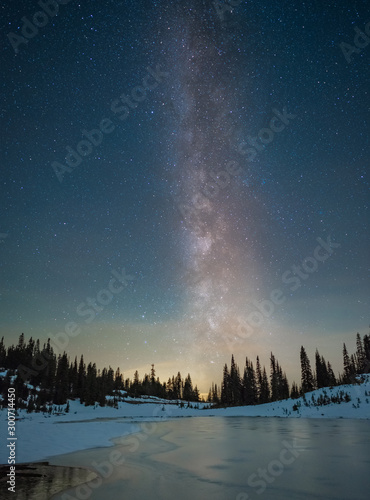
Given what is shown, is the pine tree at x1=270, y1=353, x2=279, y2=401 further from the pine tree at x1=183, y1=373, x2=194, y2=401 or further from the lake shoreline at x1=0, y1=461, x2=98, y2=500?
the lake shoreline at x1=0, y1=461, x2=98, y2=500

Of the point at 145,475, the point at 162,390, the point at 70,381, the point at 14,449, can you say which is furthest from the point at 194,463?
the point at 162,390

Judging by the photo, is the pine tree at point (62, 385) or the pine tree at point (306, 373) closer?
the pine tree at point (62, 385)

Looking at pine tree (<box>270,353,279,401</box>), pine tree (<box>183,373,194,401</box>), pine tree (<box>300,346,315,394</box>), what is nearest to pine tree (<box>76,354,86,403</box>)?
pine tree (<box>270,353,279,401</box>)

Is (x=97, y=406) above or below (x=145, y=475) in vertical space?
below

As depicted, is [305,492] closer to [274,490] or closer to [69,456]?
[274,490]

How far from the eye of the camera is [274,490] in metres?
6.30

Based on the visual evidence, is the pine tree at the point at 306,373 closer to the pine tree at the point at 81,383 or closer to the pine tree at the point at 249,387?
the pine tree at the point at 249,387

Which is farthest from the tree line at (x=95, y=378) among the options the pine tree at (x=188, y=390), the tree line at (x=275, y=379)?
the pine tree at (x=188, y=390)

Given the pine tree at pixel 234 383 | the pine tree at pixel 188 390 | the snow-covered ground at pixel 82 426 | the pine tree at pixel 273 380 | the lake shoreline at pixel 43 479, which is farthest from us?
the pine tree at pixel 188 390

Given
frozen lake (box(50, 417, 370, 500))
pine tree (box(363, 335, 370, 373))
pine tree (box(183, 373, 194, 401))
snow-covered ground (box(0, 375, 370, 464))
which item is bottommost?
pine tree (box(183, 373, 194, 401))

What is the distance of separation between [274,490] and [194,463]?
4.16 m

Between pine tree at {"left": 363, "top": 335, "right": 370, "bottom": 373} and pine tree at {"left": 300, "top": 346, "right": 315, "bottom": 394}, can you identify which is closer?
pine tree at {"left": 300, "top": 346, "right": 315, "bottom": 394}

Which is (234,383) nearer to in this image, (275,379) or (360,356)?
(275,379)

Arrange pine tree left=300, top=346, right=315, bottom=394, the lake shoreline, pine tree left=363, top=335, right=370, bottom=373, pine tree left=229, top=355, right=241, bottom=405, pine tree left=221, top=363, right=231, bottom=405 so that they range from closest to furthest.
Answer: the lake shoreline, pine tree left=300, top=346, right=315, bottom=394, pine tree left=363, top=335, right=370, bottom=373, pine tree left=229, top=355, right=241, bottom=405, pine tree left=221, top=363, right=231, bottom=405
